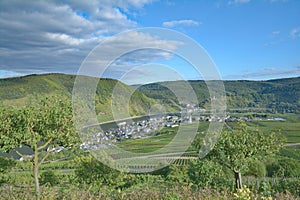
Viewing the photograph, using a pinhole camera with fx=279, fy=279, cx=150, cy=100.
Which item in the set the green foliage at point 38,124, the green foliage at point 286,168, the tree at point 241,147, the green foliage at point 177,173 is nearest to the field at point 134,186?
the green foliage at point 177,173

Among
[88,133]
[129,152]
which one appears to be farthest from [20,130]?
[129,152]

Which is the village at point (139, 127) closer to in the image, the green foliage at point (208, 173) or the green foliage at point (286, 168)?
the green foliage at point (208, 173)

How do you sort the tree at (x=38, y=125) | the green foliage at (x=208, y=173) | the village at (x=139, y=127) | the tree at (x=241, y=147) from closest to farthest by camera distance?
1. the tree at (x=38, y=125)
2. the village at (x=139, y=127)
3. the tree at (x=241, y=147)
4. the green foliage at (x=208, y=173)

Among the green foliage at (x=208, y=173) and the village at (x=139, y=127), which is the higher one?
the village at (x=139, y=127)

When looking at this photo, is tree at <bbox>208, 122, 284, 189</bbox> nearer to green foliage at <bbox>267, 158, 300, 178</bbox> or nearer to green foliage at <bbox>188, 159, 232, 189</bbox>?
green foliage at <bbox>188, 159, 232, 189</bbox>

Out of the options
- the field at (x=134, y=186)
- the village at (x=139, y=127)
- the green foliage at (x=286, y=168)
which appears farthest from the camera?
the green foliage at (x=286, y=168)

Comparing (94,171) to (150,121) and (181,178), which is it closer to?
(150,121)

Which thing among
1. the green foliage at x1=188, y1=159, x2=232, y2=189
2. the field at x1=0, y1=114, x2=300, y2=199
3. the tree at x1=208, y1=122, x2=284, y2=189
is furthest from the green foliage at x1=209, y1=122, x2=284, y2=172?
the green foliage at x1=188, y1=159, x2=232, y2=189

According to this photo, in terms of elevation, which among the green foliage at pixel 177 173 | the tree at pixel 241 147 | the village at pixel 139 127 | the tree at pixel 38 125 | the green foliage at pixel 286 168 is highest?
the tree at pixel 38 125

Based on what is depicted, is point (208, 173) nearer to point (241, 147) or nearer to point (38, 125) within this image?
point (241, 147)
